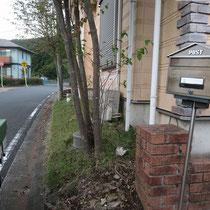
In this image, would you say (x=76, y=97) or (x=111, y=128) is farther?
(x=111, y=128)

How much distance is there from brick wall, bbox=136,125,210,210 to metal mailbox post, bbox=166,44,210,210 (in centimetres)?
40

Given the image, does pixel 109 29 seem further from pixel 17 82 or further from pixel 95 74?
pixel 17 82

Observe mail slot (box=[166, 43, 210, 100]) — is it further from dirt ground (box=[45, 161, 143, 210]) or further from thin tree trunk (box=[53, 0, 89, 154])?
thin tree trunk (box=[53, 0, 89, 154])

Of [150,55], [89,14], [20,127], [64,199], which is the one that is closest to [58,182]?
[64,199]

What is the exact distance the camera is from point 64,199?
8.96 feet

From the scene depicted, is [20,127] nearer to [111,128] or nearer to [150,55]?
[111,128]

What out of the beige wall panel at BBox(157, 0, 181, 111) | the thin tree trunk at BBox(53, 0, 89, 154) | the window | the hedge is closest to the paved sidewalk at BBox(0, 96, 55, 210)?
the thin tree trunk at BBox(53, 0, 89, 154)

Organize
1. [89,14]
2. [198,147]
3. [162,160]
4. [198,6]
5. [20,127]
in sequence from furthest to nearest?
[20,127], [89,14], [198,147], [198,6], [162,160]

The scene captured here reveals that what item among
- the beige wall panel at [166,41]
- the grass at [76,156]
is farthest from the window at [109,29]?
the beige wall panel at [166,41]

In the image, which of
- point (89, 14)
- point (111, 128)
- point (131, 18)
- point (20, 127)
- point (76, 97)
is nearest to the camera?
point (89, 14)

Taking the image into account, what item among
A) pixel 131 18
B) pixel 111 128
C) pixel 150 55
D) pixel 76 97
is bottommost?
pixel 111 128

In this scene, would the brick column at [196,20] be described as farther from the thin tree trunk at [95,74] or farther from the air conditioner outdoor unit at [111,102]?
the air conditioner outdoor unit at [111,102]

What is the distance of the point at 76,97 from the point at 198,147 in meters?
1.87

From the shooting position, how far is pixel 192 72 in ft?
5.90
